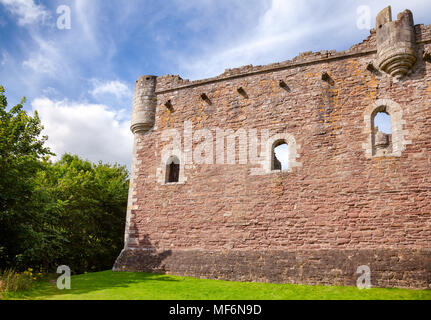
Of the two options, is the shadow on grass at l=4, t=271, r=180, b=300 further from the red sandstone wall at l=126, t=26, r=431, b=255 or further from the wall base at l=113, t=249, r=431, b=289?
the red sandstone wall at l=126, t=26, r=431, b=255

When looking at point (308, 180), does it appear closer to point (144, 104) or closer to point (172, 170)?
point (172, 170)

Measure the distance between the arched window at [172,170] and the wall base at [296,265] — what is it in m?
2.88

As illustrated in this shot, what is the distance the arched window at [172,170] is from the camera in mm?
13102

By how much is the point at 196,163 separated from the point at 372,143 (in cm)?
589

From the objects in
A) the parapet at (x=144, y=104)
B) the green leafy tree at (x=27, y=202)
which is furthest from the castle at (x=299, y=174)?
the green leafy tree at (x=27, y=202)

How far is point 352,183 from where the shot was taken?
9.93 metres

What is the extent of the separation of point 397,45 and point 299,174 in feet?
15.5

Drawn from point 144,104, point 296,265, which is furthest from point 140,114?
point 296,265

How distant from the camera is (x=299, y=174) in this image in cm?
1064

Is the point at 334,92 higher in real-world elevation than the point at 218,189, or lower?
higher

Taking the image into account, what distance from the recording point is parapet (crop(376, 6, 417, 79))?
9906mm

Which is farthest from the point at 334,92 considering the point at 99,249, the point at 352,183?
the point at 99,249

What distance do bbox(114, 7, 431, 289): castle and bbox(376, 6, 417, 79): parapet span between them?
1.3 inches

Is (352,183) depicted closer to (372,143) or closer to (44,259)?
(372,143)
